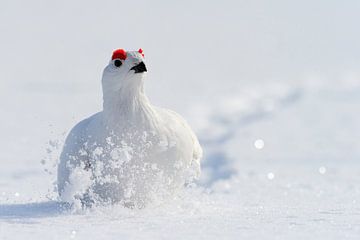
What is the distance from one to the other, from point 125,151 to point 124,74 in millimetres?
484

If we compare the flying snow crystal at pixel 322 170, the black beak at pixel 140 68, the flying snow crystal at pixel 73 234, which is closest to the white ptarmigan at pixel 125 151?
the black beak at pixel 140 68

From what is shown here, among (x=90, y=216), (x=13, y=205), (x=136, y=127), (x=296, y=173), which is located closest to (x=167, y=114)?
(x=136, y=127)

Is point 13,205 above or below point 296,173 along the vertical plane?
below

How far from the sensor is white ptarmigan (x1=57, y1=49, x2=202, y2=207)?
15.0 feet

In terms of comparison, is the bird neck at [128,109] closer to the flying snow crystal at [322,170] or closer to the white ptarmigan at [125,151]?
the white ptarmigan at [125,151]

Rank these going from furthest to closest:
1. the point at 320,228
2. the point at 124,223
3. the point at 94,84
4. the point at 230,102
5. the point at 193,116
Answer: the point at 94,84
the point at 230,102
the point at 193,116
the point at 124,223
the point at 320,228

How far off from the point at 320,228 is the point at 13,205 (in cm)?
216

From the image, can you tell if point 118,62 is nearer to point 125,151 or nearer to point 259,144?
point 125,151

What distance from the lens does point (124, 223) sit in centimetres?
416

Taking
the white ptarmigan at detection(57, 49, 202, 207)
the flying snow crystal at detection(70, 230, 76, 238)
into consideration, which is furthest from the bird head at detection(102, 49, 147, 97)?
the flying snow crystal at detection(70, 230, 76, 238)

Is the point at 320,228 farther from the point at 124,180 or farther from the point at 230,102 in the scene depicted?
the point at 230,102

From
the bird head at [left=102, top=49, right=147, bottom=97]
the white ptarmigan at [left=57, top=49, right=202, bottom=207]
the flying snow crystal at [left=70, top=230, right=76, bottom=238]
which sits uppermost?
the bird head at [left=102, top=49, right=147, bottom=97]

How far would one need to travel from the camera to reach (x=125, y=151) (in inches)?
179

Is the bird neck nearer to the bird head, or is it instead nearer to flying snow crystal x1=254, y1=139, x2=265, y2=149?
the bird head
